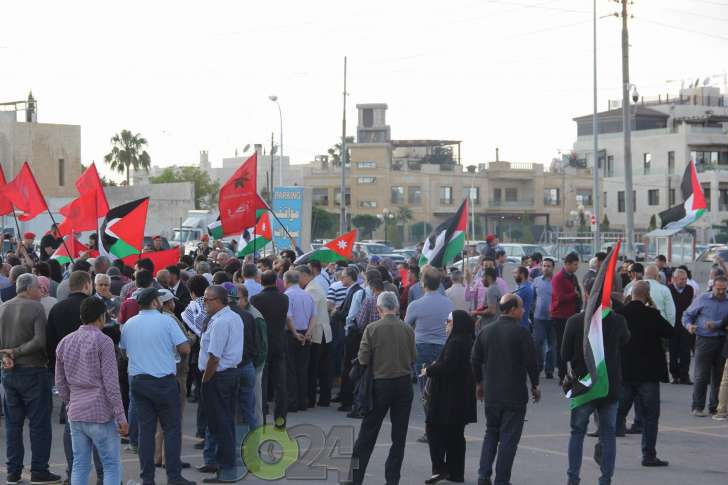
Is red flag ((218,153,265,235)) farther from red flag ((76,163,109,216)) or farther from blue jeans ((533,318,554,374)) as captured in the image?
blue jeans ((533,318,554,374))

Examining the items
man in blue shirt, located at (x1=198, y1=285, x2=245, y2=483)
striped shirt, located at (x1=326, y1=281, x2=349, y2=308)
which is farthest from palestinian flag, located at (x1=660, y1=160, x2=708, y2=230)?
man in blue shirt, located at (x1=198, y1=285, x2=245, y2=483)

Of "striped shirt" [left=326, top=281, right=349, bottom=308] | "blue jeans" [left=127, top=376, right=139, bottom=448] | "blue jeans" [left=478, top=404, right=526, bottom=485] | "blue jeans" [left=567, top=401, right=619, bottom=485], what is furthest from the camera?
"striped shirt" [left=326, top=281, right=349, bottom=308]

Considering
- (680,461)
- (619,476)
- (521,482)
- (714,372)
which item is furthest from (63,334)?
(714,372)

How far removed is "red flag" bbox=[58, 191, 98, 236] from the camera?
808 inches

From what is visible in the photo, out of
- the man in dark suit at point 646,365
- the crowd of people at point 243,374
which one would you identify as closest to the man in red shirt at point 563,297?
the crowd of people at point 243,374

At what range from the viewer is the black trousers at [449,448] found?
1111cm

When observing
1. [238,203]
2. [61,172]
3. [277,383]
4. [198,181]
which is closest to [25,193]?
[238,203]

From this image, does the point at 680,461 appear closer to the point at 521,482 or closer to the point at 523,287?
the point at 521,482

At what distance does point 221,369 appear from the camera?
10883mm

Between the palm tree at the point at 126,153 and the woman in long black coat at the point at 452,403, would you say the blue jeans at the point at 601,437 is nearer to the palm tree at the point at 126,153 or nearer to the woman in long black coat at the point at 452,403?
the woman in long black coat at the point at 452,403

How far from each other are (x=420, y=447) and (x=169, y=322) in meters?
3.95

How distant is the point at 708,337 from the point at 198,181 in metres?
87.0

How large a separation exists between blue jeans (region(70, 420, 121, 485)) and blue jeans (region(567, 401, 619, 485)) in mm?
4034

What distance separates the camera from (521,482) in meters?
11.1
